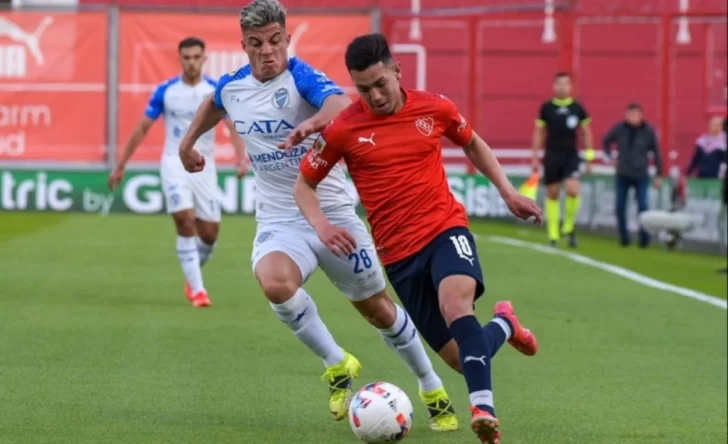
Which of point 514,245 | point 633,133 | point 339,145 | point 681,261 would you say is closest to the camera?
point 339,145

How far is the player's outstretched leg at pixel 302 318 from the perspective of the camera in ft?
25.4

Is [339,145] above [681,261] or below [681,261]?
above

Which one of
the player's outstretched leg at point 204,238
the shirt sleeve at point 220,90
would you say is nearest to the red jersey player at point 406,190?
the shirt sleeve at point 220,90

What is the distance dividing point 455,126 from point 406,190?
431 millimetres

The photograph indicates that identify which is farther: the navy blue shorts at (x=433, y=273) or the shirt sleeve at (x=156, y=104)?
the shirt sleeve at (x=156, y=104)

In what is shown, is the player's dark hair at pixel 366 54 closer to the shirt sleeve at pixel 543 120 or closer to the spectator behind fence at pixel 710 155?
the shirt sleeve at pixel 543 120

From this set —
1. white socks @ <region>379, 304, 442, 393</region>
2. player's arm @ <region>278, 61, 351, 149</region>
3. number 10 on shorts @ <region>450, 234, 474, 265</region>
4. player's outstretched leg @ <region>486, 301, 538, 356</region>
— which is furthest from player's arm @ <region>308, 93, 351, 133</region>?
player's outstretched leg @ <region>486, 301, 538, 356</region>

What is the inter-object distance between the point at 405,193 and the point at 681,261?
1330 centimetres

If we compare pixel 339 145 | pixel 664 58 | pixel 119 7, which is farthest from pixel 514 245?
pixel 339 145

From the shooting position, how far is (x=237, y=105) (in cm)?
804

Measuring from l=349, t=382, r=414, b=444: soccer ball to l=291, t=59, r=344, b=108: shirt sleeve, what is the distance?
158cm

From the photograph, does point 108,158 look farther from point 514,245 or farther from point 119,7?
point 514,245

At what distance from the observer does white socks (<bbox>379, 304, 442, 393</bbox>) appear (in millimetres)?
7837

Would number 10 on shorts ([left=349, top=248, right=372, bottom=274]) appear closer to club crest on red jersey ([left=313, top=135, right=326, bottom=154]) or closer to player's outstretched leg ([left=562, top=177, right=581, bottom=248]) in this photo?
club crest on red jersey ([left=313, top=135, right=326, bottom=154])
